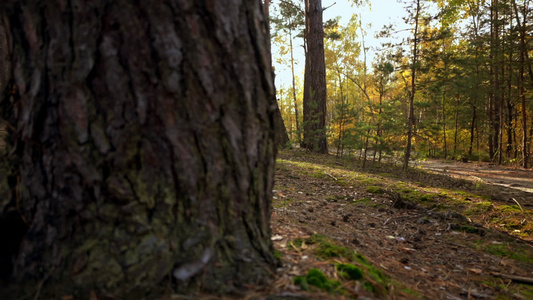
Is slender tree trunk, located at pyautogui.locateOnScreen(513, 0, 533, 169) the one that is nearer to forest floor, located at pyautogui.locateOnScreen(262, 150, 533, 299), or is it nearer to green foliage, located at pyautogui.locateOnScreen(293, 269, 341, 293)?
forest floor, located at pyautogui.locateOnScreen(262, 150, 533, 299)

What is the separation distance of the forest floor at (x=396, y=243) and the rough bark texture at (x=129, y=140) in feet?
1.65

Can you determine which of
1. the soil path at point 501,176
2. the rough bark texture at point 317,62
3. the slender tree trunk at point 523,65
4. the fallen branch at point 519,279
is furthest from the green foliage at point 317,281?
the slender tree trunk at point 523,65

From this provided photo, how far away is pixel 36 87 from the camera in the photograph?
118cm

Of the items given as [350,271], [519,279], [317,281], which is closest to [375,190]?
[519,279]

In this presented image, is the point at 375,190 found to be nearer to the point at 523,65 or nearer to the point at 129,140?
the point at 129,140

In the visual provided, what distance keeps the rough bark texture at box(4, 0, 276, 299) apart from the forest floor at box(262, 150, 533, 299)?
1.65 feet

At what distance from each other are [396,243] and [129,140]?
253cm

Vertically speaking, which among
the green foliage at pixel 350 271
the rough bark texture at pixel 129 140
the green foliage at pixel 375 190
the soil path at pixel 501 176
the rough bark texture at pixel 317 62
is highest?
the rough bark texture at pixel 317 62

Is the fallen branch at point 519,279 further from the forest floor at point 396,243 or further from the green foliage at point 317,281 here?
the green foliage at point 317,281

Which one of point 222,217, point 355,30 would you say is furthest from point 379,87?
point 355,30

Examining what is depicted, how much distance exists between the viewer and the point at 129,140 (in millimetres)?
1167

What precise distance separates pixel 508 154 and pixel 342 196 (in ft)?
46.4

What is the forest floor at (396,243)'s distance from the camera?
5.00 ft

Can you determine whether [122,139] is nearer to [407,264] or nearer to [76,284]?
[76,284]
